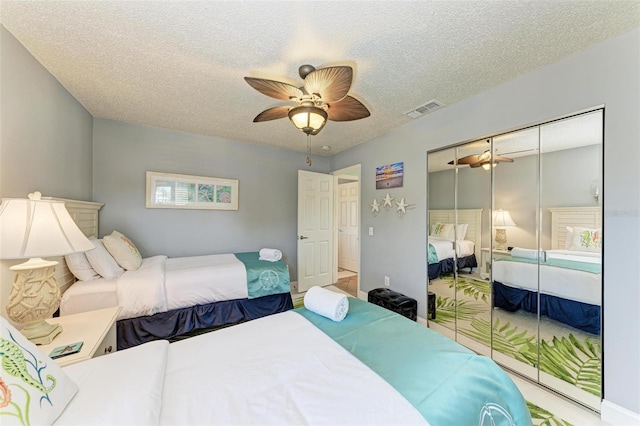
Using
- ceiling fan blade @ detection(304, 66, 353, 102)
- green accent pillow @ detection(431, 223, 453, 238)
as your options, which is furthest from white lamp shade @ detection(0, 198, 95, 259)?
green accent pillow @ detection(431, 223, 453, 238)

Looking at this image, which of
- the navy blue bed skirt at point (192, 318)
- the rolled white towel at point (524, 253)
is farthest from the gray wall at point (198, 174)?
the rolled white towel at point (524, 253)

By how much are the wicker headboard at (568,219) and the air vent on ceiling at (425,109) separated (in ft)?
4.53

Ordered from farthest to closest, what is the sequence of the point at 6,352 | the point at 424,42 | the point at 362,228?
the point at 362,228, the point at 424,42, the point at 6,352

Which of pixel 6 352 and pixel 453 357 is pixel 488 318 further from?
pixel 6 352

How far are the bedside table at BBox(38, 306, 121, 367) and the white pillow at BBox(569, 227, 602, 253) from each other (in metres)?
3.10

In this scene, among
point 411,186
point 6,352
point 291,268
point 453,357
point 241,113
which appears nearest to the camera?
point 6,352

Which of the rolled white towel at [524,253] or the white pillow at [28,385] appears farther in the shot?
the rolled white towel at [524,253]

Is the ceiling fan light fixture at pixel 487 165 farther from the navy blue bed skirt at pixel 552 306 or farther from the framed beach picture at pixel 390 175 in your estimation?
the navy blue bed skirt at pixel 552 306

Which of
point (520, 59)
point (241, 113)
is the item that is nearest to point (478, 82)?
point (520, 59)

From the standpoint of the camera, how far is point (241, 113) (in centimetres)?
275

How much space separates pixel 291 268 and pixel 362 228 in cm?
146

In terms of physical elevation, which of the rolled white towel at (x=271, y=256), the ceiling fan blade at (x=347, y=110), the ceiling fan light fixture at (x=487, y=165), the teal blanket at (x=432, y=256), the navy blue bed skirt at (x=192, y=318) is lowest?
the navy blue bed skirt at (x=192, y=318)

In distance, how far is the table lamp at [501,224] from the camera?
2104 millimetres

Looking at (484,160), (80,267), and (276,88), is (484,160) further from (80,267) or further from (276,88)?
(80,267)
